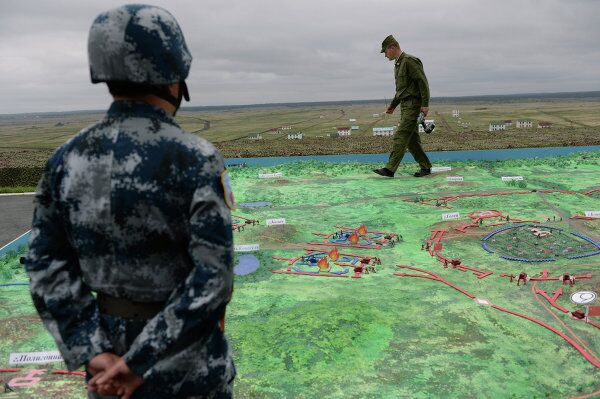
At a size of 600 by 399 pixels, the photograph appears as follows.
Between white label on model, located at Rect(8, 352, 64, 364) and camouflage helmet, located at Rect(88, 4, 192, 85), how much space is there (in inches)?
135

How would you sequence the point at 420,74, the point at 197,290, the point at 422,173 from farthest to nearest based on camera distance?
the point at 422,173
the point at 420,74
the point at 197,290

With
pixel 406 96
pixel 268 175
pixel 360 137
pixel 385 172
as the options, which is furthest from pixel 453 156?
pixel 360 137

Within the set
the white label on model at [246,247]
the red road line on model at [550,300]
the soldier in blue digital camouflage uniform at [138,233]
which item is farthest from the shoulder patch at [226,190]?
the white label on model at [246,247]

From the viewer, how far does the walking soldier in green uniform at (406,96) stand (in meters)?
12.3

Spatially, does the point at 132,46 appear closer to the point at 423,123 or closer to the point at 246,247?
the point at 246,247

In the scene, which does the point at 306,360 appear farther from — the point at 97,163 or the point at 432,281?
the point at 97,163

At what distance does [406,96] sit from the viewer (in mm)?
12688

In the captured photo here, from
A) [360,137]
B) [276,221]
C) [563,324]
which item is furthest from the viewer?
[360,137]

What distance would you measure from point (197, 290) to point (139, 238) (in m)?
0.36

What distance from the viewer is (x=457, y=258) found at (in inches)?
277

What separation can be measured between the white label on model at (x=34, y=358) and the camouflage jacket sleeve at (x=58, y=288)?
272cm

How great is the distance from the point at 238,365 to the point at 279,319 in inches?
36.8

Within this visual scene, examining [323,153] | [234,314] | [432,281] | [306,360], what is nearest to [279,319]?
[234,314]

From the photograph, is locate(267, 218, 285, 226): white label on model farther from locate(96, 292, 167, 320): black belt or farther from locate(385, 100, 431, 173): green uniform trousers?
locate(96, 292, 167, 320): black belt
